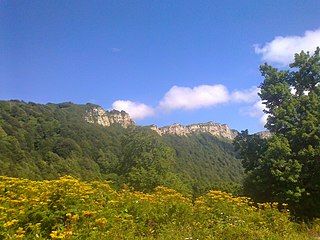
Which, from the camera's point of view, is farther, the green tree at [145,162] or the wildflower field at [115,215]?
the green tree at [145,162]

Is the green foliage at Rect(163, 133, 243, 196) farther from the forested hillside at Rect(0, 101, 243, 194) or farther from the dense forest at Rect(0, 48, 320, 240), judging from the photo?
the dense forest at Rect(0, 48, 320, 240)

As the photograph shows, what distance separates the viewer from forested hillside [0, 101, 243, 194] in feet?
113

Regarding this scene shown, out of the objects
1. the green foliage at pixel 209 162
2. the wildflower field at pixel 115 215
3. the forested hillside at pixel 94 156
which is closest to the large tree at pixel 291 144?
the wildflower field at pixel 115 215

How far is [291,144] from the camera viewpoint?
53.1ft

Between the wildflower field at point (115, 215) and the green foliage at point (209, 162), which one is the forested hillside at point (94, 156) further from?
the wildflower field at point (115, 215)

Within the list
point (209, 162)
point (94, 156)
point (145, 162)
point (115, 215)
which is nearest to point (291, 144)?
point (115, 215)

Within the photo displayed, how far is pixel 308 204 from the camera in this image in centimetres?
1527

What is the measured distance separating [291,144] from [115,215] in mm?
12050

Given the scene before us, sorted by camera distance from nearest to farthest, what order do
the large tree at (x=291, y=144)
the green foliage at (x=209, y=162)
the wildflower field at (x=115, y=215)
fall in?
the wildflower field at (x=115, y=215) → the large tree at (x=291, y=144) → the green foliage at (x=209, y=162)

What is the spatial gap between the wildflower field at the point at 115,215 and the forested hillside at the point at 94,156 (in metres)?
21.7

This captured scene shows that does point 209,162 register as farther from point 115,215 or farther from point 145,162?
point 115,215

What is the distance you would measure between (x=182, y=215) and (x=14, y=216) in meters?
3.72

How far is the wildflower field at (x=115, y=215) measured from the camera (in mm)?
5449

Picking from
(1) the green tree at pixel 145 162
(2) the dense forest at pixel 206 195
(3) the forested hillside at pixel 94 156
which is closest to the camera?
(2) the dense forest at pixel 206 195
